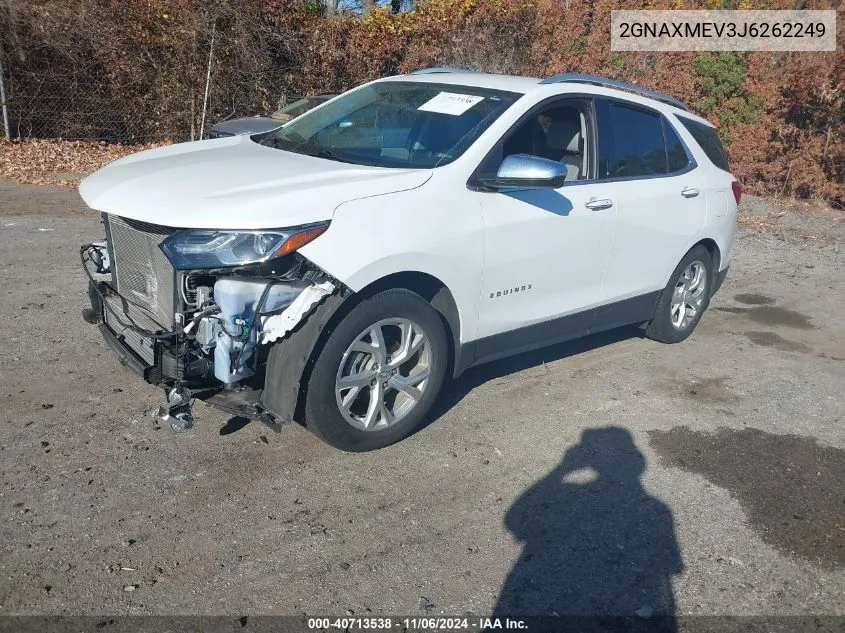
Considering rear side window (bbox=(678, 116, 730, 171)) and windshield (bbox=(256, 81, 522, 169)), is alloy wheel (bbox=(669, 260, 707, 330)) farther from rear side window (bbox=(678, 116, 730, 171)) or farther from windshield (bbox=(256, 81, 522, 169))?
windshield (bbox=(256, 81, 522, 169))

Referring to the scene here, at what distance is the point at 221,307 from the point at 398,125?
183 cm

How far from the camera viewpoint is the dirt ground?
10.7ft

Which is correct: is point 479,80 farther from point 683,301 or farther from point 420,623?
point 420,623

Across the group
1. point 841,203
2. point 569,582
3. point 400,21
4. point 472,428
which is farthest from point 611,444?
point 400,21

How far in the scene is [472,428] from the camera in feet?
15.5

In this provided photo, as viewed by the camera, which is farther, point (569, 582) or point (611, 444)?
point (611, 444)

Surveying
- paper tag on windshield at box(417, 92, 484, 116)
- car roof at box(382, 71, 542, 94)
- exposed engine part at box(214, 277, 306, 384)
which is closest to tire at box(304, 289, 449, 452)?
exposed engine part at box(214, 277, 306, 384)

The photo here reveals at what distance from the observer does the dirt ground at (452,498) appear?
10.7ft

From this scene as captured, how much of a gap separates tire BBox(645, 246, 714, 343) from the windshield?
2193mm

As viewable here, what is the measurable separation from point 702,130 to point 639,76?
30.5 ft

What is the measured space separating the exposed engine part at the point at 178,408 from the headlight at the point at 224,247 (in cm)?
58

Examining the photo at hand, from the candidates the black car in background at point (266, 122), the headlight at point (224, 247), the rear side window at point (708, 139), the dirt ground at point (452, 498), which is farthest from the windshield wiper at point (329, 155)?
the black car in background at point (266, 122)

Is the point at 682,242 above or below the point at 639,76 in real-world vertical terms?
below

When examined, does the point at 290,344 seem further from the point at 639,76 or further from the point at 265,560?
the point at 639,76
